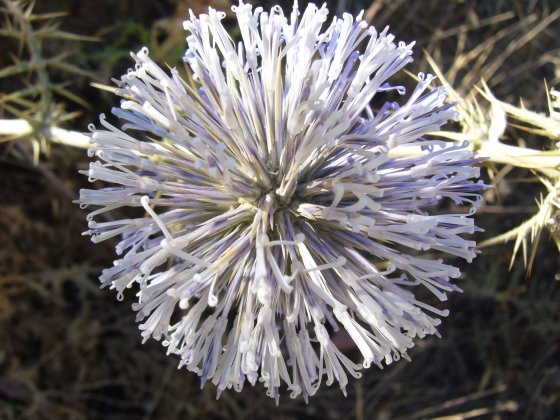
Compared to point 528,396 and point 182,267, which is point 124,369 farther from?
point 528,396

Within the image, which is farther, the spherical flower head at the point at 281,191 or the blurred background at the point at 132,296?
the blurred background at the point at 132,296

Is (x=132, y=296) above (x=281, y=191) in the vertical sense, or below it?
above

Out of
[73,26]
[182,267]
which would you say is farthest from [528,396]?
[73,26]

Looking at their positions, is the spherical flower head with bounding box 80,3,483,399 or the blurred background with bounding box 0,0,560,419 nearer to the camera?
the spherical flower head with bounding box 80,3,483,399
